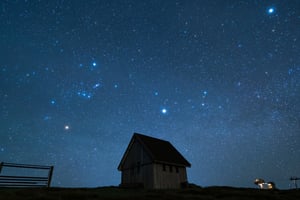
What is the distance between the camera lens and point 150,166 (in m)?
20.6

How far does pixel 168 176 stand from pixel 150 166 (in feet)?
8.22

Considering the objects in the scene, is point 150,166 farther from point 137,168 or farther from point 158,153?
point 137,168

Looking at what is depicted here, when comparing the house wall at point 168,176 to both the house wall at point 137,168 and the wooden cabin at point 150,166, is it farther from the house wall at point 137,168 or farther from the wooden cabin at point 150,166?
the house wall at point 137,168

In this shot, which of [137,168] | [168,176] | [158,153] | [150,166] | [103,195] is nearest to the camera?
[103,195]

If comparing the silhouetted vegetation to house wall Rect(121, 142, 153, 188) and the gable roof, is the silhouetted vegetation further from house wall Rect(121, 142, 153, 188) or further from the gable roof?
the gable roof

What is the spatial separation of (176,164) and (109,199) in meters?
15.0

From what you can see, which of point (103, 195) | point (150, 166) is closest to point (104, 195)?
point (103, 195)

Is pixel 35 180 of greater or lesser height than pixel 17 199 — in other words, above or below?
above

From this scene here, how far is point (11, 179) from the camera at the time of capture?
41.1 ft

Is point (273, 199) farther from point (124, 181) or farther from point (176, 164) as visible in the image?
point (124, 181)

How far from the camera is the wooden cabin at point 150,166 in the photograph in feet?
66.5

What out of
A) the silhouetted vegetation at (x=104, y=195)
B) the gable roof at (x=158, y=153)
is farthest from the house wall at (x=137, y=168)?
the silhouetted vegetation at (x=104, y=195)

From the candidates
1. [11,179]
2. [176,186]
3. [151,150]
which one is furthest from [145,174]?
[11,179]

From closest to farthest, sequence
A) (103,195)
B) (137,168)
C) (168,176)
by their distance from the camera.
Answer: (103,195) < (168,176) < (137,168)
